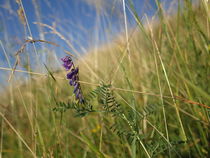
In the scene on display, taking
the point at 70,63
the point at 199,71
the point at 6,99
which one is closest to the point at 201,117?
the point at 199,71

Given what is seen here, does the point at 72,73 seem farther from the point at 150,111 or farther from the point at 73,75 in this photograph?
the point at 150,111

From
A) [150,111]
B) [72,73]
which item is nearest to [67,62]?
[72,73]

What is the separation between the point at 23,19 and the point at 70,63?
35 centimetres

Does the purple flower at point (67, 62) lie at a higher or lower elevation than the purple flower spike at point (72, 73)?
higher

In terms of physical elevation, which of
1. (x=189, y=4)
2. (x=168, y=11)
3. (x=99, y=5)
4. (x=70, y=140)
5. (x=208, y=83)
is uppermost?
(x=99, y=5)

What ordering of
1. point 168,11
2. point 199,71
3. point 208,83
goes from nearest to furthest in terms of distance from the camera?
1. point 208,83
2. point 199,71
3. point 168,11

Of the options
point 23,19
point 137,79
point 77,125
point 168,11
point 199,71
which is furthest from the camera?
point 77,125

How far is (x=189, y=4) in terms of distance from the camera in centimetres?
86

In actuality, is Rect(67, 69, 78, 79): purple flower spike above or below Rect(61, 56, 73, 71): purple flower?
below

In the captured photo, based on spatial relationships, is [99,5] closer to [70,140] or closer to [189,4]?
[189,4]

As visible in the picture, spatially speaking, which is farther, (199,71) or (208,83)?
(199,71)

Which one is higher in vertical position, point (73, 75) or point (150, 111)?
point (73, 75)

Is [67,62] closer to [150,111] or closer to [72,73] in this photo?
[72,73]

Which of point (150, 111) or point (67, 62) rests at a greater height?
point (67, 62)
